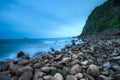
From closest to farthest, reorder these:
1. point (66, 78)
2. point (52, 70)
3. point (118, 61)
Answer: point (66, 78) → point (52, 70) → point (118, 61)

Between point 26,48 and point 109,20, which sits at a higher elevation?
point 109,20

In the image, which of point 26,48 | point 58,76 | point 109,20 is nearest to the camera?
point 58,76

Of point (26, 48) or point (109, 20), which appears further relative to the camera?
point (109, 20)

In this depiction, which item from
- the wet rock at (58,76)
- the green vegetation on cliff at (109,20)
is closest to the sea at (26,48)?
the wet rock at (58,76)

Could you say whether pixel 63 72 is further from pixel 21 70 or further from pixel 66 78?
pixel 21 70

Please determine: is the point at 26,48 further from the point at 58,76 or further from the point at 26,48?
the point at 58,76

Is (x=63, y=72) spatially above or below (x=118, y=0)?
below

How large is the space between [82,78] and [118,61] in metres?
1.80

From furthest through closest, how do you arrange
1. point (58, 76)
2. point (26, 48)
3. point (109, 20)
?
point (109, 20), point (26, 48), point (58, 76)

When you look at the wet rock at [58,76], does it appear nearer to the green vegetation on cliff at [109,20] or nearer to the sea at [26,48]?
the sea at [26,48]

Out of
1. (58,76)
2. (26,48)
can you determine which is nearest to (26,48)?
(26,48)

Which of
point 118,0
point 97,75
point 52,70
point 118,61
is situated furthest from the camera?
point 118,0

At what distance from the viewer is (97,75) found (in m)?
3.39

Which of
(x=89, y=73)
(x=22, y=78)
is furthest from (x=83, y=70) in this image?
(x=22, y=78)
